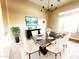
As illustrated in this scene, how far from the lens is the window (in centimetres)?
445

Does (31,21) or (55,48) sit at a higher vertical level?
(31,21)

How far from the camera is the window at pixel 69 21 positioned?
445 centimetres

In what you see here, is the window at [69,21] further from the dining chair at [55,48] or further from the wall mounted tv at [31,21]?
the dining chair at [55,48]

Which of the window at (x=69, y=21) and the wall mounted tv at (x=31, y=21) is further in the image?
the wall mounted tv at (x=31, y=21)

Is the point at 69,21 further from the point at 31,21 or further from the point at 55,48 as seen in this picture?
the point at 55,48

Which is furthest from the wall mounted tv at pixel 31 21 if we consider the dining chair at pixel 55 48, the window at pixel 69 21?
the dining chair at pixel 55 48

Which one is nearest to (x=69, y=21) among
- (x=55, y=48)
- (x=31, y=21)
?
(x=31, y=21)

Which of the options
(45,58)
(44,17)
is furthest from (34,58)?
(44,17)

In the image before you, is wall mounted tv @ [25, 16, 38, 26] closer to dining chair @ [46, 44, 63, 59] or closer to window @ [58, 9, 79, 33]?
window @ [58, 9, 79, 33]

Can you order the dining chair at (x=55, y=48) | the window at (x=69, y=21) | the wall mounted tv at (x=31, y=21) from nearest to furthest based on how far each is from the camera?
the dining chair at (x=55, y=48) → the window at (x=69, y=21) → the wall mounted tv at (x=31, y=21)

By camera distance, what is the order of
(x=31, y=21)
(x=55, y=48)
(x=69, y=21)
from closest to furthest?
(x=55, y=48)
(x=69, y=21)
(x=31, y=21)

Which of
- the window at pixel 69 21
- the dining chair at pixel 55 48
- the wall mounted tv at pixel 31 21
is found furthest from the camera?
the wall mounted tv at pixel 31 21

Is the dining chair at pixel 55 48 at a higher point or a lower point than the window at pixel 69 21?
lower

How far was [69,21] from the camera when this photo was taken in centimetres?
488
